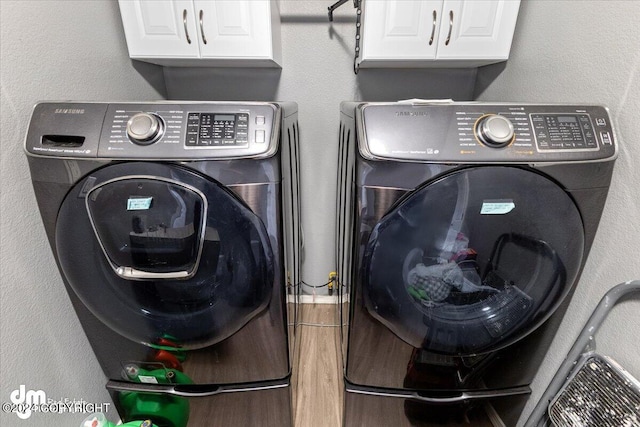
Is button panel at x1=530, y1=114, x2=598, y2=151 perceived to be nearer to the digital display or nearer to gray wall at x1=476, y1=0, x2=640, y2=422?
the digital display

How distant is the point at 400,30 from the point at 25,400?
1630mm

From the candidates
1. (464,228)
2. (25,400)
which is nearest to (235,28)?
(464,228)

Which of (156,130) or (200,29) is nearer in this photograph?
(156,130)

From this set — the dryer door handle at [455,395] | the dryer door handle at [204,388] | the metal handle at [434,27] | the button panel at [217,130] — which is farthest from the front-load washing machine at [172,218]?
the metal handle at [434,27]

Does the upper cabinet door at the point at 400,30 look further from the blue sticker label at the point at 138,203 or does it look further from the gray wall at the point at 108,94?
the blue sticker label at the point at 138,203

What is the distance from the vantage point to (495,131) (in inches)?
29.9

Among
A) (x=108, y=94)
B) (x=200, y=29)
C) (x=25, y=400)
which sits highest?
(x=200, y=29)

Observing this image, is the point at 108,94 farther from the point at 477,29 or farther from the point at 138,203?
the point at 477,29

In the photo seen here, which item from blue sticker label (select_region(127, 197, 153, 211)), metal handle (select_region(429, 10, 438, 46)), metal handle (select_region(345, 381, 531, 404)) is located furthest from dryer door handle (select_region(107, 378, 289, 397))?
metal handle (select_region(429, 10, 438, 46))

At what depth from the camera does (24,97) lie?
85 cm

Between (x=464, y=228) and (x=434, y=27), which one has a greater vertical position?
(x=434, y=27)

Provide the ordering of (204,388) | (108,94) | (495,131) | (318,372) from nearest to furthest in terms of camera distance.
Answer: (495,131), (204,388), (108,94), (318,372)

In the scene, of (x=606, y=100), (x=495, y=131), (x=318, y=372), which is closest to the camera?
(x=495, y=131)

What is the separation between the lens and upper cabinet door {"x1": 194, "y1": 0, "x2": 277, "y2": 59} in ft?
3.87
